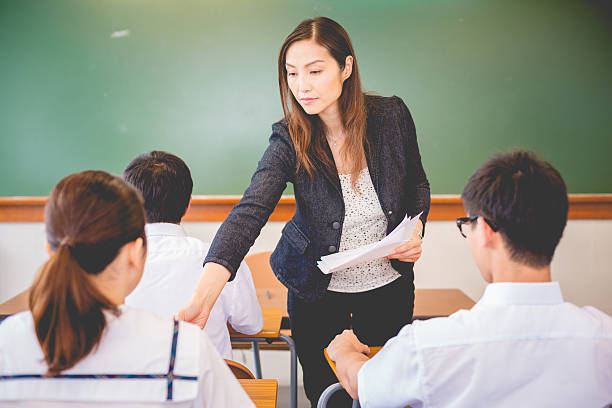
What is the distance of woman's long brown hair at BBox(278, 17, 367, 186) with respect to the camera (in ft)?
4.44

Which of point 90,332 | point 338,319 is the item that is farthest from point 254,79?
point 90,332

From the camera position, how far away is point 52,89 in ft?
8.92

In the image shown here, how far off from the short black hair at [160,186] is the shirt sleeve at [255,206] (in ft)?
0.90

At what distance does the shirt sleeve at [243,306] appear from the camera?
1.55m

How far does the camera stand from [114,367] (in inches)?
29.8

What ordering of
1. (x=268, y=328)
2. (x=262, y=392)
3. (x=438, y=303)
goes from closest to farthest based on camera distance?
1. (x=262, y=392)
2. (x=268, y=328)
3. (x=438, y=303)

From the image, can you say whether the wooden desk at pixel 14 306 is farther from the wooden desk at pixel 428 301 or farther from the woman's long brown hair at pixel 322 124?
the woman's long brown hair at pixel 322 124

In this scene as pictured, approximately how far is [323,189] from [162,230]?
1.63ft

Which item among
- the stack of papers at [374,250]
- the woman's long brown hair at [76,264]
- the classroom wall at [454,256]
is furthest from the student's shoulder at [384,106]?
the classroom wall at [454,256]

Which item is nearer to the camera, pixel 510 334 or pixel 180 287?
pixel 510 334

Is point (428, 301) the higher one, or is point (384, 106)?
point (384, 106)

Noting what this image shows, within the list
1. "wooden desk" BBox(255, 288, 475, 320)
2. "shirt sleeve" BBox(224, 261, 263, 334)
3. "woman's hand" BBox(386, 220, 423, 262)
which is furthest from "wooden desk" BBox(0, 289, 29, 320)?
"woman's hand" BBox(386, 220, 423, 262)

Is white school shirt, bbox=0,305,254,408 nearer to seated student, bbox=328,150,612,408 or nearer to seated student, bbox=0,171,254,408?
seated student, bbox=0,171,254,408

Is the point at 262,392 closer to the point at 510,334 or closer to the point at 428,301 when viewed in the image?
the point at 510,334
